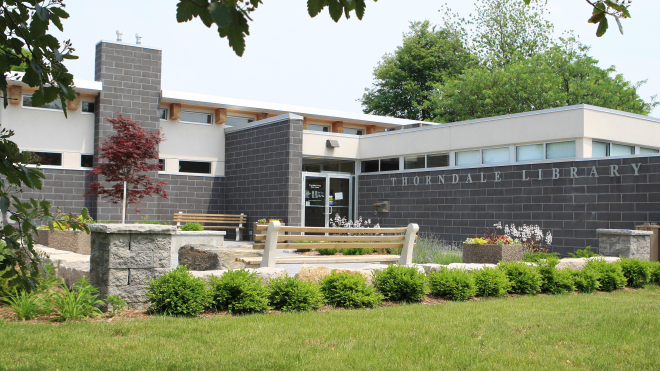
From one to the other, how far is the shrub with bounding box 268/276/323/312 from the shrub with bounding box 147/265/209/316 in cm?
81

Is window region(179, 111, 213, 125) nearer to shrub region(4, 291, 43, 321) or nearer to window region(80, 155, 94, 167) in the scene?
window region(80, 155, 94, 167)

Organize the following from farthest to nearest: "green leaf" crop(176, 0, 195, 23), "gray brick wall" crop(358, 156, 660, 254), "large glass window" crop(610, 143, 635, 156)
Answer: "large glass window" crop(610, 143, 635, 156), "gray brick wall" crop(358, 156, 660, 254), "green leaf" crop(176, 0, 195, 23)

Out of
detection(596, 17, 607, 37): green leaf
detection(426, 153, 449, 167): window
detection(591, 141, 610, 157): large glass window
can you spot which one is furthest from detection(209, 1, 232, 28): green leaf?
detection(426, 153, 449, 167): window

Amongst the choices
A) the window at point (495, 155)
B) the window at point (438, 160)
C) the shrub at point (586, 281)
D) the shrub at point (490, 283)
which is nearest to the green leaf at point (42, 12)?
the shrub at point (490, 283)

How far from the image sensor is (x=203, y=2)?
6.65ft

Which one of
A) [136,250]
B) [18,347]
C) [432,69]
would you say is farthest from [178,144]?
[432,69]

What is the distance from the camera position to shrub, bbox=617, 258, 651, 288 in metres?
9.06

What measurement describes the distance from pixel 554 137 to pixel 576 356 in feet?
32.8

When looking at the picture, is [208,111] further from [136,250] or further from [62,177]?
[136,250]

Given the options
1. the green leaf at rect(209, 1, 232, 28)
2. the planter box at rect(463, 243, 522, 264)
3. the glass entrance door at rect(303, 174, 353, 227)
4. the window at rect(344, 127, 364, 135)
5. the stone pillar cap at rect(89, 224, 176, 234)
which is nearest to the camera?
the green leaf at rect(209, 1, 232, 28)

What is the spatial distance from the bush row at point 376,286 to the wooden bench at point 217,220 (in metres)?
11.9

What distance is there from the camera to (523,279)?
7879mm

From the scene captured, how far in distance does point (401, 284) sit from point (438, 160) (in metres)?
9.67

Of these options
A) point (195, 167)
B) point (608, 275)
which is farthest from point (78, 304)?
point (195, 167)
